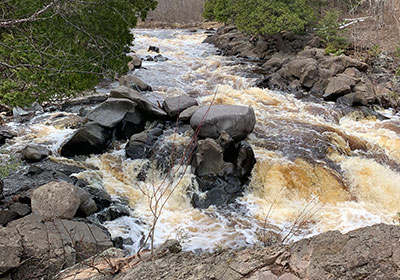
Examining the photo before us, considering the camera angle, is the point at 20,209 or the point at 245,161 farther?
the point at 245,161

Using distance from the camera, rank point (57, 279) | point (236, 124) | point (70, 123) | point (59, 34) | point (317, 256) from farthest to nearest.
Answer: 1. point (70, 123)
2. point (236, 124)
3. point (59, 34)
4. point (57, 279)
5. point (317, 256)

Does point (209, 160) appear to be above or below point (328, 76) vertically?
below

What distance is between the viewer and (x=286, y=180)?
700 cm

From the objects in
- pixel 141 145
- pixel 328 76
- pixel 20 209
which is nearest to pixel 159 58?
pixel 328 76

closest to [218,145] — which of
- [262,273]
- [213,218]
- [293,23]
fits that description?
[213,218]

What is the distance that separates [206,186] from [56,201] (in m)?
3.03

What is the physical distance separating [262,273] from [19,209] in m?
4.62

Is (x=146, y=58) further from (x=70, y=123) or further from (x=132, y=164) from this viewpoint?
(x=132, y=164)

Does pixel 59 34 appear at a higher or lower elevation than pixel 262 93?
higher

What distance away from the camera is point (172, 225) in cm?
587

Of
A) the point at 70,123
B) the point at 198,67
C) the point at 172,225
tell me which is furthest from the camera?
the point at 198,67

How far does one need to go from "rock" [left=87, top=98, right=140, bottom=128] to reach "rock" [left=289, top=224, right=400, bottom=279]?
21.8 feet

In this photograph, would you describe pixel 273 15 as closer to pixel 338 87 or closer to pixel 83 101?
pixel 338 87

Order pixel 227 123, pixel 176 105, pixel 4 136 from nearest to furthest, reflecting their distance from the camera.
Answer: pixel 227 123 → pixel 4 136 → pixel 176 105
